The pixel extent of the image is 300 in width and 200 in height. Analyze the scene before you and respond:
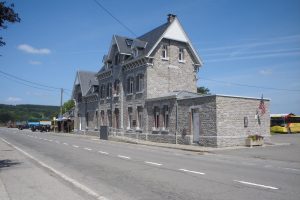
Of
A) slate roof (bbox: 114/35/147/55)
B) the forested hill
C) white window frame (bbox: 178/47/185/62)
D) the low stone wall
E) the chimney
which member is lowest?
the low stone wall

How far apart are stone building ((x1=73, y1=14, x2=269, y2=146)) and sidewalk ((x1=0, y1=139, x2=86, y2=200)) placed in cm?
1529

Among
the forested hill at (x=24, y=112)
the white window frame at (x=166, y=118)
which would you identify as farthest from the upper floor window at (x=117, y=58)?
the forested hill at (x=24, y=112)

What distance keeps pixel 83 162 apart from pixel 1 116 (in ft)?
504

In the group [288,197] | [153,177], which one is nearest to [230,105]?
[153,177]

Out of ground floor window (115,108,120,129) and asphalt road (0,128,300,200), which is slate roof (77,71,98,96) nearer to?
ground floor window (115,108,120,129)

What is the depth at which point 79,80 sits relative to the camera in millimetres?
52375

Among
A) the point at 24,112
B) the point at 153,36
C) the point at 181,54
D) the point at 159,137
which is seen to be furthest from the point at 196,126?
the point at 24,112

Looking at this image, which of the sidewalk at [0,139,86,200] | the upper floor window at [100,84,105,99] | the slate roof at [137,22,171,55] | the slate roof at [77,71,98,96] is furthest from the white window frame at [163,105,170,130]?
the slate roof at [77,71,98,96]

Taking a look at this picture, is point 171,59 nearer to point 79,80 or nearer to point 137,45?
point 137,45

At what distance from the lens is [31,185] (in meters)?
9.59

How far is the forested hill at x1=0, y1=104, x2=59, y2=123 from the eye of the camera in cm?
15575

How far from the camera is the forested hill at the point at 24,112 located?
155750mm

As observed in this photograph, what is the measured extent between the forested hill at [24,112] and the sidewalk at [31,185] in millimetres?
141385

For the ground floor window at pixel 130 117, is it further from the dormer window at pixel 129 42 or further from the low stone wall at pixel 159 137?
the dormer window at pixel 129 42
